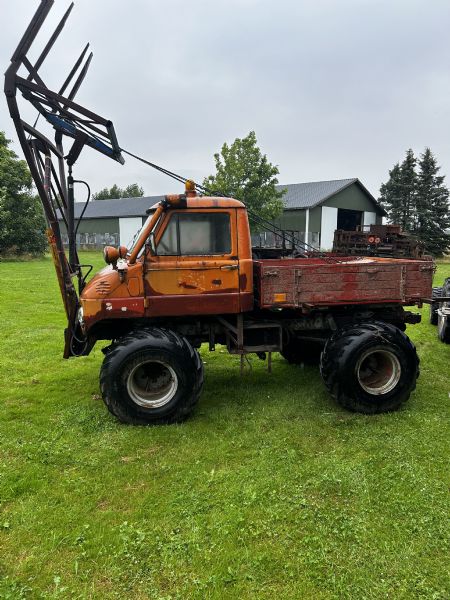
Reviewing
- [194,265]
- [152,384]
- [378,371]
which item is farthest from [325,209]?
[152,384]

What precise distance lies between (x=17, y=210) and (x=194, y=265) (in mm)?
26789

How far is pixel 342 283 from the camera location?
17.5ft

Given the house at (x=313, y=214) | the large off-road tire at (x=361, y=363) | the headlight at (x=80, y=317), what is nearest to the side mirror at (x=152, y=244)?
the headlight at (x=80, y=317)

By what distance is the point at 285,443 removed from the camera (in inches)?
182

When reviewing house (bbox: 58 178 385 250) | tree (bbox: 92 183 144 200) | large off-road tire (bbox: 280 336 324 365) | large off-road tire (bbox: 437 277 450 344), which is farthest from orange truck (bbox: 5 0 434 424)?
tree (bbox: 92 183 144 200)

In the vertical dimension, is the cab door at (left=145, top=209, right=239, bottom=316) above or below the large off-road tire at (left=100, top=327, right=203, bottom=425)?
above

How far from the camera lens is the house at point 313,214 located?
1393 inches

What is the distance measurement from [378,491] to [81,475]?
262 cm

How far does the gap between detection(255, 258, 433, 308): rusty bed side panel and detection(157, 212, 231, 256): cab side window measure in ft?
1.89

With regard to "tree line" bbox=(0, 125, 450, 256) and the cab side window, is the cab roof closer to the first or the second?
the cab side window

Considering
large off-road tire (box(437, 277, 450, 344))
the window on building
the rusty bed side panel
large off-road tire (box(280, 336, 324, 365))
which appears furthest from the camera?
the window on building

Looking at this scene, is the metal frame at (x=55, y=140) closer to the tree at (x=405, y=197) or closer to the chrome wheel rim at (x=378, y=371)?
the chrome wheel rim at (x=378, y=371)

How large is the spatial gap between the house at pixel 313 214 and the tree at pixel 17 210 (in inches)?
271

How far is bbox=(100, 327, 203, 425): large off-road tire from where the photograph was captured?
4.97 m
